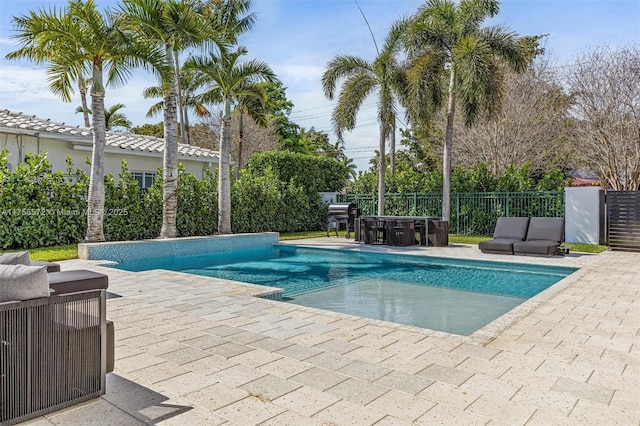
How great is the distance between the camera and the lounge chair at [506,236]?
38.6 feet

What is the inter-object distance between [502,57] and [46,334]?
16.0m

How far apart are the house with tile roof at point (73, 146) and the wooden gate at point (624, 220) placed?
1500 centimetres

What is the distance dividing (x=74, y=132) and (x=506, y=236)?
548 inches

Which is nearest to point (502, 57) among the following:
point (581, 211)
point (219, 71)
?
point (581, 211)

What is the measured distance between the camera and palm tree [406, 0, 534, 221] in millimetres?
14305

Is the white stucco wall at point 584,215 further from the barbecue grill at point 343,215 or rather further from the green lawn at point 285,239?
the barbecue grill at point 343,215

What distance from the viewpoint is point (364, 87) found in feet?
56.5

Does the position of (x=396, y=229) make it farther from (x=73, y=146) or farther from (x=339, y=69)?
(x=73, y=146)

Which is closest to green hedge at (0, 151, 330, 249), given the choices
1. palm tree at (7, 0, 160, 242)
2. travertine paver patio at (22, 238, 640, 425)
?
palm tree at (7, 0, 160, 242)

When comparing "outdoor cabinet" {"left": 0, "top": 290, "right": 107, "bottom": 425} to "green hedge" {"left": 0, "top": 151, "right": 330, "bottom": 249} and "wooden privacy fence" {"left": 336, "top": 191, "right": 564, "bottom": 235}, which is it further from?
"wooden privacy fence" {"left": 336, "top": 191, "right": 564, "bottom": 235}

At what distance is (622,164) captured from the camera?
59.2 ft

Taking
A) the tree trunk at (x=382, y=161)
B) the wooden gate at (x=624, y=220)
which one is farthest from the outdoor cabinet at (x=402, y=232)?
the wooden gate at (x=624, y=220)

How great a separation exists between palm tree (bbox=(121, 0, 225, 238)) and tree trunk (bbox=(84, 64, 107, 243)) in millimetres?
1635

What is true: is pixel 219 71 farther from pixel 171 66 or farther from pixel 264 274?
pixel 264 274
